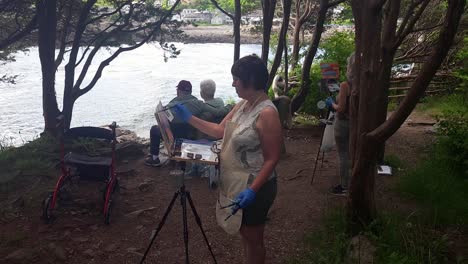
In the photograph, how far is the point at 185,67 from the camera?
3300 cm

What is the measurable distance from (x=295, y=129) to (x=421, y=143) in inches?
111

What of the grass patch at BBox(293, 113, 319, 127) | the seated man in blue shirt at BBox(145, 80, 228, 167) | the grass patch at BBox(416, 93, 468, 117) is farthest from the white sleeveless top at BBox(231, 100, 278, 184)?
the grass patch at BBox(416, 93, 468, 117)

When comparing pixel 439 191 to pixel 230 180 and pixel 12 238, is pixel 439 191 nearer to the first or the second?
pixel 230 180

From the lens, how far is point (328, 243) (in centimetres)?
414

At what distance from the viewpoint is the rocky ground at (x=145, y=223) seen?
4.30 meters

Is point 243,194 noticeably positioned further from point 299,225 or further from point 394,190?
point 394,190

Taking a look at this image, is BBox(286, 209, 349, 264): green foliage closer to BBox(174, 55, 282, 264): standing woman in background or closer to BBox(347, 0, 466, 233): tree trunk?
BBox(347, 0, 466, 233): tree trunk

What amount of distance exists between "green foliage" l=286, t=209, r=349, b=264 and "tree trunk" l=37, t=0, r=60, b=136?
5727 mm

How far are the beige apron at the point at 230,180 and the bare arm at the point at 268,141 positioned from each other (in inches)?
5.4

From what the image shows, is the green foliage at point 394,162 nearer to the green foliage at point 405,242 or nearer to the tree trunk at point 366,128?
the green foliage at point 405,242

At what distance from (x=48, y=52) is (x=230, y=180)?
6498 mm

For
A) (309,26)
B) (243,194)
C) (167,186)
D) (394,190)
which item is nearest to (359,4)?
(394,190)

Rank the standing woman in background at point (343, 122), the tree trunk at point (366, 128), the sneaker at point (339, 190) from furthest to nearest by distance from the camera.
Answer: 1. the sneaker at point (339, 190)
2. the standing woman in background at point (343, 122)
3. the tree trunk at point (366, 128)

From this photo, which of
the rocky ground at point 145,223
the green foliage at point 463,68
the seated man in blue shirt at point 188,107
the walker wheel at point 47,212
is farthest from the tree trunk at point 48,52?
the green foliage at point 463,68
